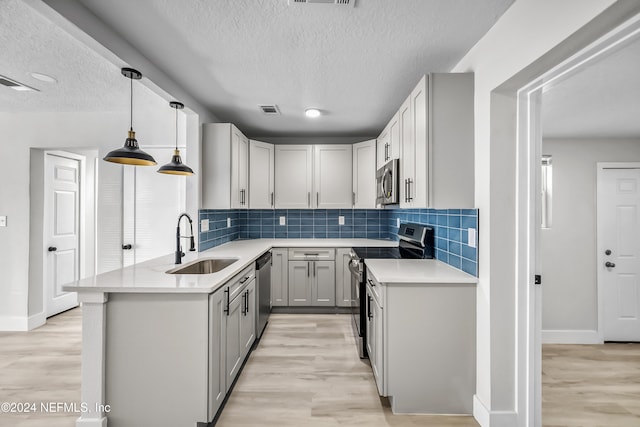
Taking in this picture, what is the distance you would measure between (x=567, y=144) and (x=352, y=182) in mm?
2441

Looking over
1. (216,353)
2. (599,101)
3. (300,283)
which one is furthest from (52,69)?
(599,101)

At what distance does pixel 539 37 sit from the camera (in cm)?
139

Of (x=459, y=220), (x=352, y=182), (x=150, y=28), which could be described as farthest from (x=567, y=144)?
(x=150, y=28)

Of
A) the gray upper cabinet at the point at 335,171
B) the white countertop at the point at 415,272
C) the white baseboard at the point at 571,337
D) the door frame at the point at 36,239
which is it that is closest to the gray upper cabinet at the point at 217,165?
the gray upper cabinet at the point at 335,171

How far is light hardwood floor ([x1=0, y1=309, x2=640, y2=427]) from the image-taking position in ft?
6.36

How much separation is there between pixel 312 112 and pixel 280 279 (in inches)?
82.3

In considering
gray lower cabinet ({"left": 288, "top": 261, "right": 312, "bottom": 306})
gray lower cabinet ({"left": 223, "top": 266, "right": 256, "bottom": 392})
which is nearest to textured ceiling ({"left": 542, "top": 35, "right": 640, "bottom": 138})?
gray lower cabinet ({"left": 223, "top": 266, "right": 256, "bottom": 392})

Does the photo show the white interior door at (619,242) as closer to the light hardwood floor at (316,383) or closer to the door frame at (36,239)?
the light hardwood floor at (316,383)

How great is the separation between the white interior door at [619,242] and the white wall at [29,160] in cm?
468

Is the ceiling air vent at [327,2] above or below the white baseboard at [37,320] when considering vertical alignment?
above

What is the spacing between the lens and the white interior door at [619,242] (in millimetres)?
3256

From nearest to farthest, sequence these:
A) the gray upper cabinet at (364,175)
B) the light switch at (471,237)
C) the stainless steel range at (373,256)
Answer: the light switch at (471,237)
the stainless steel range at (373,256)
the gray upper cabinet at (364,175)

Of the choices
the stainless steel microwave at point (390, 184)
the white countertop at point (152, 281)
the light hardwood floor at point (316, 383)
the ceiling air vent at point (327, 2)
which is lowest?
the light hardwood floor at point (316, 383)

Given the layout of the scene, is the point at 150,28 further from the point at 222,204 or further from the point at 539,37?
the point at 539,37
